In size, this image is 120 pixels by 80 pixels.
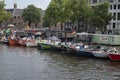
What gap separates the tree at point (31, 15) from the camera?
171 metres

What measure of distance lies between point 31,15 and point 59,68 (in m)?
115

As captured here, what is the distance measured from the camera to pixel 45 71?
181 feet

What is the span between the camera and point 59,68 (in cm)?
5797

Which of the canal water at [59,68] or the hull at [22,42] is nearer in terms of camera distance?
the canal water at [59,68]

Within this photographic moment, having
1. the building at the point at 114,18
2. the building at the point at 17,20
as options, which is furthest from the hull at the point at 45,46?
the building at the point at 17,20

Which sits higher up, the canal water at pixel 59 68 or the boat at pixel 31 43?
the boat at pixel 31 43

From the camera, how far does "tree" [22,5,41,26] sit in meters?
171

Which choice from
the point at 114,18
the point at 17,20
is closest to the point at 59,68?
the point at 114,18

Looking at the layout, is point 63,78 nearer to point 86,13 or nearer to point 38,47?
point 38,47

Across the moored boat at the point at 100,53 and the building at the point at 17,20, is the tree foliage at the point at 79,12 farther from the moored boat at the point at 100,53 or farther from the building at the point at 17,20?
the building at the point at 17,20

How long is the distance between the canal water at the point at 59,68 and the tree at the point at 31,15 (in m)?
99.6

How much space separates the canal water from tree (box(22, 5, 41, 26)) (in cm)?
9962

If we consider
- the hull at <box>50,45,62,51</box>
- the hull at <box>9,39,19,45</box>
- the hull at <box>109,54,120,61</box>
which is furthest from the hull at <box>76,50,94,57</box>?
the hull at <box>9,39,19,45</box>

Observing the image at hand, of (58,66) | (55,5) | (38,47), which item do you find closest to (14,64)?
(58,66)
